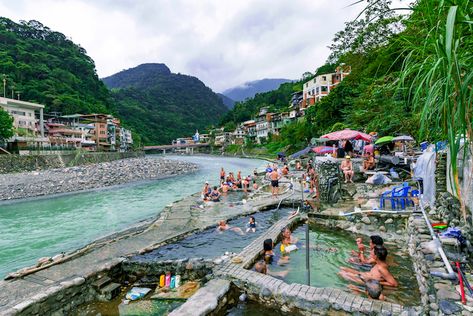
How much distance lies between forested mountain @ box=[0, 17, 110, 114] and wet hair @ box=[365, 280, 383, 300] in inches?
2805

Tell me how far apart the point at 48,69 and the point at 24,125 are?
97.6 feet

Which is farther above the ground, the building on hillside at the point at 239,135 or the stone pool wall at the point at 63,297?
the building on hillside at the point at 239,135

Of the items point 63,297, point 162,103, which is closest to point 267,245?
point 63,297

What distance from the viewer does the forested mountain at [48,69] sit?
6034 centimetres

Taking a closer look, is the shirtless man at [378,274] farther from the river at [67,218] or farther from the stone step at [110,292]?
the river at [67,218]

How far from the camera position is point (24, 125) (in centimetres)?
4616

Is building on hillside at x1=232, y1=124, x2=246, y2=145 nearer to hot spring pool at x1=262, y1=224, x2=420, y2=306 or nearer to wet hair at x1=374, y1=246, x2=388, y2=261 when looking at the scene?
hot spring pool at x1=262, y1=224, x2=420, y2=306

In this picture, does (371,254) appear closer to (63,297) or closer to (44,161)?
(63,297)

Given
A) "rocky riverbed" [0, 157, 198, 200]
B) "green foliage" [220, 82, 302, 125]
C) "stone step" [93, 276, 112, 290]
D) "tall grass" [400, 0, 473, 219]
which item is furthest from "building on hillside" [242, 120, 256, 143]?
"tall grass" [400, 0, 473, 219]

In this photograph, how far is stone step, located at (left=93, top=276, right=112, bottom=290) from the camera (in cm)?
593

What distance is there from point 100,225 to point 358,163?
541 inches

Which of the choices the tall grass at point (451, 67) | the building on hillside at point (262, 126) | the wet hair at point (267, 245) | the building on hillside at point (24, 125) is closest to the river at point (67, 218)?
the wet hair at point (267, 245)

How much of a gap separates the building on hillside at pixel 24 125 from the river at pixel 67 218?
76.7 feet

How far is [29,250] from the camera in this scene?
34.1ft
